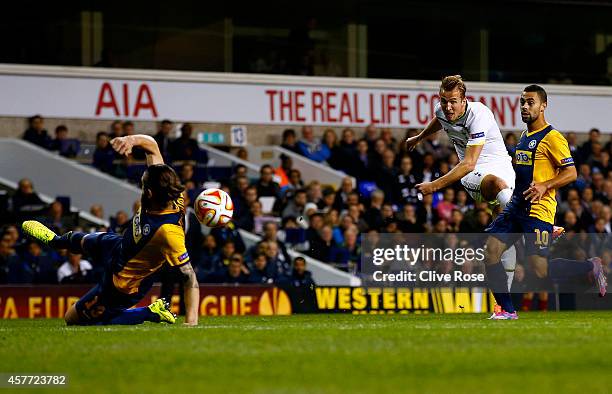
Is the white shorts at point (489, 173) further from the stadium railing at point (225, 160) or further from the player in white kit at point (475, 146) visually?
the stadium railing at point (225, 160)

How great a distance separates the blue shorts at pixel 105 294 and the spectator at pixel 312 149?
12.7 meters

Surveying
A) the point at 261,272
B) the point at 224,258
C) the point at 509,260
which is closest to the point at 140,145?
the point at 509,260

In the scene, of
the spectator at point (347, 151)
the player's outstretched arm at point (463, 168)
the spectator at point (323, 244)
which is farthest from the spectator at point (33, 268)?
the player's outstretched arm at point (463, 168)

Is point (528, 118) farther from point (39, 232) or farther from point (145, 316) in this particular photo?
point (39, 232)

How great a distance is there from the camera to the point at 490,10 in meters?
27.8

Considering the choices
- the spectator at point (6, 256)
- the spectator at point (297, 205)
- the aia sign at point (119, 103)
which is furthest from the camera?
the aia sign at point (119, 103)

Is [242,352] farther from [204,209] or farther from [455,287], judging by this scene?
[455,287]

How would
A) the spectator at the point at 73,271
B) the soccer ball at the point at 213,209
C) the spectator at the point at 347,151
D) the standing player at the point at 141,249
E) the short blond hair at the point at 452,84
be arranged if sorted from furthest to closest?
the spectator at the point at 347,151 < the spectator at the point at 73,271 < the short blond hair at the point at 452,84 < the soccer ball at the point at 213,209 < the standing player at the point at 141,249

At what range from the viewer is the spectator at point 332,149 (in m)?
23.3

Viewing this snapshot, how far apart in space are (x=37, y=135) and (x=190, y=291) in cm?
1295

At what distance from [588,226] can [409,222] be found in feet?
11.9

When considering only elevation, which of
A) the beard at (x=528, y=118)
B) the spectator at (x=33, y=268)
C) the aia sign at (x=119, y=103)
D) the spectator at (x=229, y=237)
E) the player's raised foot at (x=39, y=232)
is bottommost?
the spectator at (x=33, y=268)

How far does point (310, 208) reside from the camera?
20.4m

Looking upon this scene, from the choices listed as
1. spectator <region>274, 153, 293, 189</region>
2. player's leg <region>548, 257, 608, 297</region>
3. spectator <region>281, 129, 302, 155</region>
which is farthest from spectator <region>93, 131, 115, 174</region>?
player's leg <region>548, 257, 608, 297</region>
